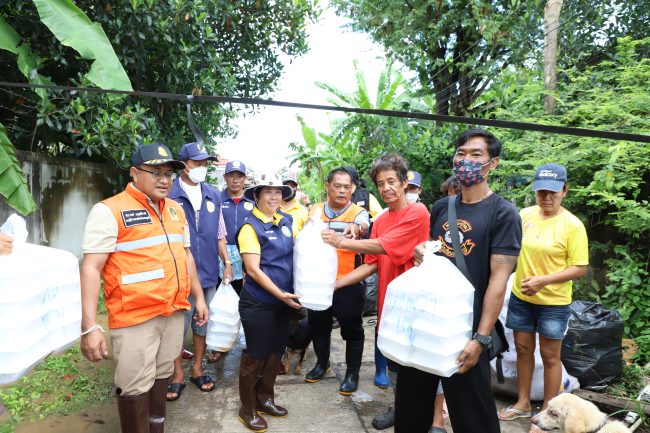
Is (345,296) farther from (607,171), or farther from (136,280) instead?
(607,171)

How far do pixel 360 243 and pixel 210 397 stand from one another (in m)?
1.97

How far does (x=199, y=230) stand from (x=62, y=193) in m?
3.46

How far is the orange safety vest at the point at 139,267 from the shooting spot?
8.20 feet

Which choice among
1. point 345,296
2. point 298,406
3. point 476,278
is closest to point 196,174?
point 345,296

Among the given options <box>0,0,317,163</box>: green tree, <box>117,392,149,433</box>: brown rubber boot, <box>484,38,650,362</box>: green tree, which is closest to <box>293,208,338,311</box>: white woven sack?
<box>117,392,149,433</box>: brown rubber boot

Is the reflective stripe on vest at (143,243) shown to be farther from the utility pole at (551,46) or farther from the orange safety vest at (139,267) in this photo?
the utility pole at (551,46)

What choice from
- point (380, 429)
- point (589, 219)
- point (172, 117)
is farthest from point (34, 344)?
point (172, 117)

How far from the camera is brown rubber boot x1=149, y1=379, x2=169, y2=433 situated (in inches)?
111

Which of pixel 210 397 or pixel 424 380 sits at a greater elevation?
pixel 424 380

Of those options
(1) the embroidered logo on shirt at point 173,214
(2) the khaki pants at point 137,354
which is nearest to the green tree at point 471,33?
(1) the embroidered logo on shirt at point 173,214

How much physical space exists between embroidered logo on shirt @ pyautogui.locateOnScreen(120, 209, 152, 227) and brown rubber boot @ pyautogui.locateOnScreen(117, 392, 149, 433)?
100 centimetres

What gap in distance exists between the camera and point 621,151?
169 inches

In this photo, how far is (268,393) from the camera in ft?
11.5

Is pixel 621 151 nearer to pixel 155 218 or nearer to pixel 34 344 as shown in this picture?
pixel 155 218
